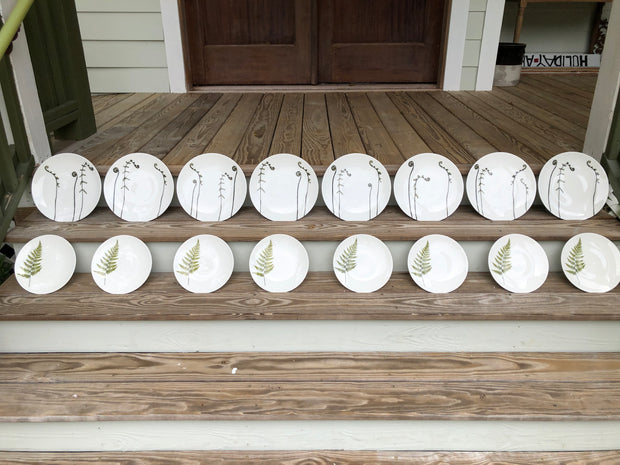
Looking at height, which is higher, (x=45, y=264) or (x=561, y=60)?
(x=561, y=60)

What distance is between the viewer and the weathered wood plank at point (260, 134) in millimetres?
1726

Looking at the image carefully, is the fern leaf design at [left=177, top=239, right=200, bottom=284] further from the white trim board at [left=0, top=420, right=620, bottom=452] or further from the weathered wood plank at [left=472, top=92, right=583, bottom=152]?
the weathered wood plank at [left=472, top=92, right=583, bottom=152]

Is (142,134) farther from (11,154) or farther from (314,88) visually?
(314,88)

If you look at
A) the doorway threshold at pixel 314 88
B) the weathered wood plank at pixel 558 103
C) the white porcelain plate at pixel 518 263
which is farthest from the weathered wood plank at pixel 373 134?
the weathered wood plank at pixel 558 103

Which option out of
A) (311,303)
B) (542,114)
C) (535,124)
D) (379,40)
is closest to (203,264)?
(311,303)

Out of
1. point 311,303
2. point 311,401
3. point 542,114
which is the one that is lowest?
point 311,401

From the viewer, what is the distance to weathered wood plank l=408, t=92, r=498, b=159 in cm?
180

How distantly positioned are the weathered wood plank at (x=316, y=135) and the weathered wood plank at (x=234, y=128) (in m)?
0.27

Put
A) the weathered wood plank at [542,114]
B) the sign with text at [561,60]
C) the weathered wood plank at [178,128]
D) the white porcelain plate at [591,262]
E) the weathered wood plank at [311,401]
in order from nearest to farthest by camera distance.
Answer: the weathered wood plank at [311,401] → the white porcelain plate at [591,262] → the weathered wood plank at [178,128] → the weathered wood plank at [542,114] → the sign with text at [561,60]

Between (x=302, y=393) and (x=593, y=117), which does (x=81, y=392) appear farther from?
(x=593, y=117)

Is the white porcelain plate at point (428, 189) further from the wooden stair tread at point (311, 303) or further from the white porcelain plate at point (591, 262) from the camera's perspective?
the white porcelain plate at point (591, 262)

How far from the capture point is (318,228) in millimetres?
1491

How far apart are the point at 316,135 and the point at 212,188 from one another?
0.63 meters

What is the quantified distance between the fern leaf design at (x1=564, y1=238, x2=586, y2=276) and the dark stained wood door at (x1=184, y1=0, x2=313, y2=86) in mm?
1974
